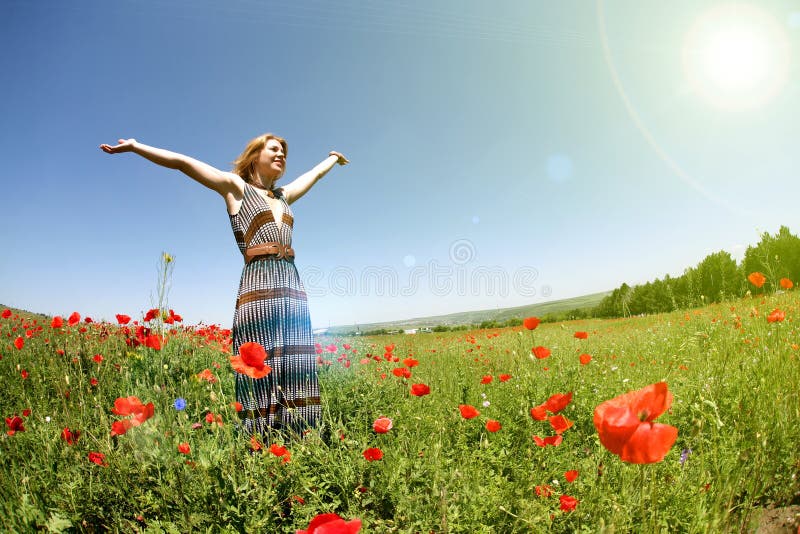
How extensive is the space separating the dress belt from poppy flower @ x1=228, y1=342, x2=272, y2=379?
4.07 feet

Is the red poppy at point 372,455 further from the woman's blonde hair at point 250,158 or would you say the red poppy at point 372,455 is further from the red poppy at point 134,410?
the woman's blonde hair at point 250,158

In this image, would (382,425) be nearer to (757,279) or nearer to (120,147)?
(120,147)

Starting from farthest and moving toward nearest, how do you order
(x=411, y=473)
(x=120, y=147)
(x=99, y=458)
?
(x=120, y=147) → (x=99, y=458) → (x=411, y=473)

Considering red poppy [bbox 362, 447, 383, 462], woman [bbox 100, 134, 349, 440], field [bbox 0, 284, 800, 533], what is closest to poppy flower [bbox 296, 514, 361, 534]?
field [bbox 0, 284, 800, 533]

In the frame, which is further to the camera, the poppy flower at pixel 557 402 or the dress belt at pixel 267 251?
the dress belt at pixel 267 251

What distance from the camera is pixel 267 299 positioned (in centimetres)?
274

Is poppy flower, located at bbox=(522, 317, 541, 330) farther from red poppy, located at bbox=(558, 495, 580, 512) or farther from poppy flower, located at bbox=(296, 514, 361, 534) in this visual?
poppy flower, located at bbox=(296, 514, 361, 534)

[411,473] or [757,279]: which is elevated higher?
[757,279]

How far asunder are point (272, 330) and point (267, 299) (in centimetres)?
23

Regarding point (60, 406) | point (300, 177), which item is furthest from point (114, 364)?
point (300, 177)

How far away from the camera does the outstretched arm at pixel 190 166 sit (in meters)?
2.63

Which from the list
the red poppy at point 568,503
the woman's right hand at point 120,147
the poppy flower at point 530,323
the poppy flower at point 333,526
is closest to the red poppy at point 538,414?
the red poppy at point 568,503

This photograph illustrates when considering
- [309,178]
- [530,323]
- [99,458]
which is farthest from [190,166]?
[530,323]

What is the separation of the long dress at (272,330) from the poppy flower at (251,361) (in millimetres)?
1015
